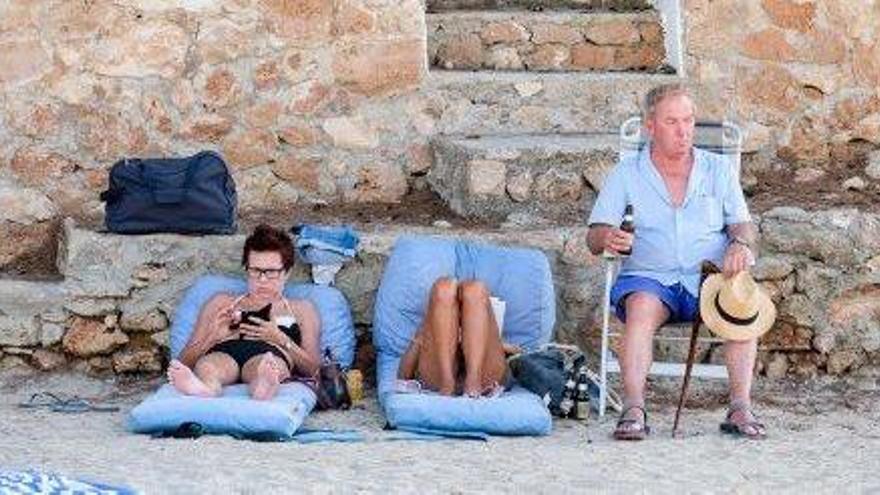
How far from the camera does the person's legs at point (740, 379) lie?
619cm

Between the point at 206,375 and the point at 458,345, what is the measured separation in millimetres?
934

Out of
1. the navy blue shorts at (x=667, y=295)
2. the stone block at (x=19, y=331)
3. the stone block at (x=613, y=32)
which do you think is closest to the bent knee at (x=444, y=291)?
the navy blue shorts at (x=667, y=295)

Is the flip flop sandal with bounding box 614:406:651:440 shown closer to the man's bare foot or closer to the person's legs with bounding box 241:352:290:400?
the person's legs with bounding box 241:352:290:400

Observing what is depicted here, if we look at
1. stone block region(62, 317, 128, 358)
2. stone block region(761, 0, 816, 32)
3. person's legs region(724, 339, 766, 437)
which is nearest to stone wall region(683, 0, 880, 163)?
stone block region(761, 0, 816, 32)

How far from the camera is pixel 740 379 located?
623cm

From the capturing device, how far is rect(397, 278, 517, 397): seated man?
650cm

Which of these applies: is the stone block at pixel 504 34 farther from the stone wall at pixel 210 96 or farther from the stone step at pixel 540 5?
the stone wall at pixel 210 96

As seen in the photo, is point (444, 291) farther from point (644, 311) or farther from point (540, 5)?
point (540, 5)

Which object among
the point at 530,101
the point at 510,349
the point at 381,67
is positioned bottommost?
the point at 510,349

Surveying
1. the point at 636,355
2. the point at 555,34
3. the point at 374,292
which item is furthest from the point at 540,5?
the point at 636,355

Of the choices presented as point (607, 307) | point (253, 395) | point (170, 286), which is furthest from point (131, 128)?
point (607, 307)

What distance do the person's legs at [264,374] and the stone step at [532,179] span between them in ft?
4.64

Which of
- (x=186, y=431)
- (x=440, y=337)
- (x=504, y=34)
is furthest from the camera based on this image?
(x=504, y=34)

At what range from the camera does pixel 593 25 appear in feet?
28.5
